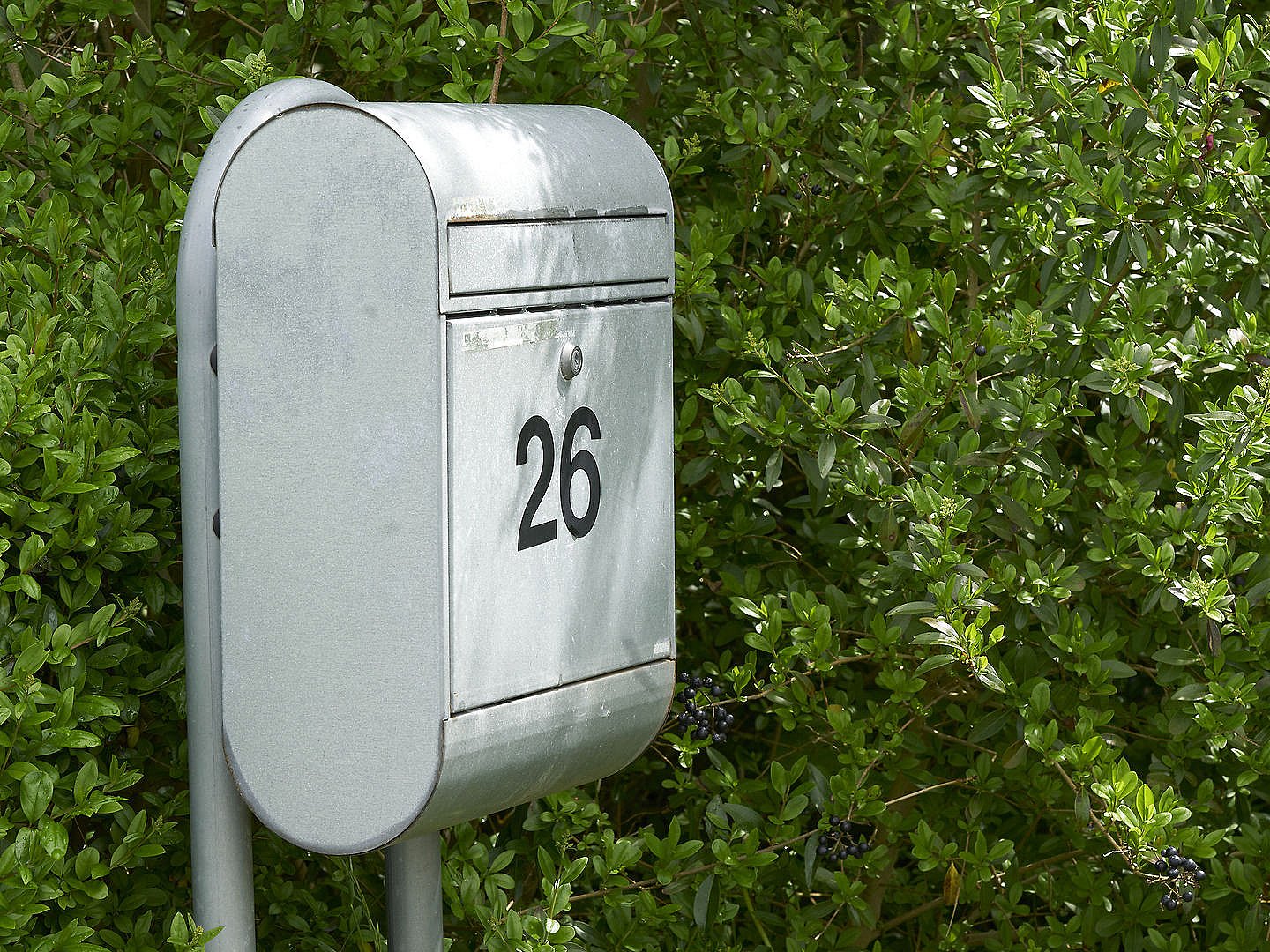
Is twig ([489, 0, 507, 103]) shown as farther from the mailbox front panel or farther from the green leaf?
the green leaf

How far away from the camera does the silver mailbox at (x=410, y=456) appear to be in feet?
5.62

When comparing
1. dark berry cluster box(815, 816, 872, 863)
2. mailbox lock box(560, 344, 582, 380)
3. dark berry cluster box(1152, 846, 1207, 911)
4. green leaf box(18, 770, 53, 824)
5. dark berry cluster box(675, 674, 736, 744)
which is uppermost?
mailbox lock box(560, 344, 582, 380)

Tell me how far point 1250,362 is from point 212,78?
70.0 inches

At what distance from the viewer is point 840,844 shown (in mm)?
2529

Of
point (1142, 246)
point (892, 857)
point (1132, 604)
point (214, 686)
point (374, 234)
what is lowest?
point (892, 857)

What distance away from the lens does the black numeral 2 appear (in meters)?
1.82

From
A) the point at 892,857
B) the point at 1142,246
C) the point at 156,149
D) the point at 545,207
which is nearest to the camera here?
the point at 545,207

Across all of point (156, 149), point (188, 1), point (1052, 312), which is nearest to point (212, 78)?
point (156, 149)

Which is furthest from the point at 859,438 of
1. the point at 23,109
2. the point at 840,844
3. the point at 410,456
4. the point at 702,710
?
the point at 23,109

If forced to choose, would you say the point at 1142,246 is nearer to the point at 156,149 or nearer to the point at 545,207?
the point at 545,207

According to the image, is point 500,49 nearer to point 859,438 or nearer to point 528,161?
point 528,161

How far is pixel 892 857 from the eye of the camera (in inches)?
112

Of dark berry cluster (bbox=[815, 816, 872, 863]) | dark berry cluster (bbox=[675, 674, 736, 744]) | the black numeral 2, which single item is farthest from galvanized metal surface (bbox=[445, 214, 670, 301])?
dark berry cluster (bbox=[815, 816, 872, 863])

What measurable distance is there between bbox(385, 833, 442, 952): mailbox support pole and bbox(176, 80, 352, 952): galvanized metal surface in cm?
20
